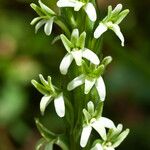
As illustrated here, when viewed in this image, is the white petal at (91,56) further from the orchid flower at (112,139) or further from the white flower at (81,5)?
the orchid flower at (112,139)

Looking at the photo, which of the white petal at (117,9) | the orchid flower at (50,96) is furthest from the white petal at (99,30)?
the orchid flower at (50,96)

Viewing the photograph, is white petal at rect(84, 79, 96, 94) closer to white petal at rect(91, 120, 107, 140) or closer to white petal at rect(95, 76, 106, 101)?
white petal at rect(95, 76, 106, 101)

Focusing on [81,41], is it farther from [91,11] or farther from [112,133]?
[112,133]

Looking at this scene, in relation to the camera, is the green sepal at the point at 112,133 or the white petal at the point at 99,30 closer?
the white petal at the point at 99,30

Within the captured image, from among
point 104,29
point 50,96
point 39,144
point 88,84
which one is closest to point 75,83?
point 88,84

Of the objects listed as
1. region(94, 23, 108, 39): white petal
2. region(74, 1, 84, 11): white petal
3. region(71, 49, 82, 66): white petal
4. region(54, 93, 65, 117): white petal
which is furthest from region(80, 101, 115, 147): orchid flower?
region(74, 1, 84, 11): white petal
